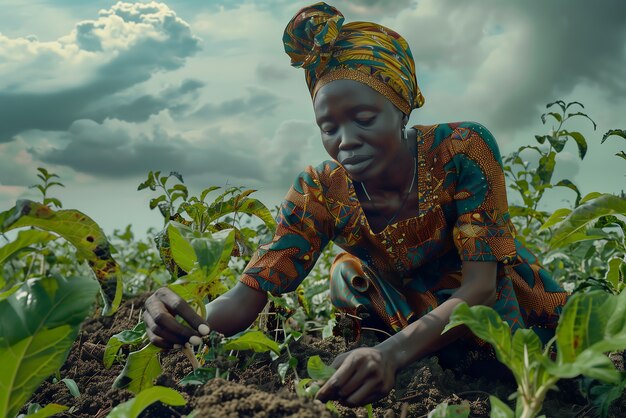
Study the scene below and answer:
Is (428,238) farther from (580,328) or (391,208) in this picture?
(580,328)

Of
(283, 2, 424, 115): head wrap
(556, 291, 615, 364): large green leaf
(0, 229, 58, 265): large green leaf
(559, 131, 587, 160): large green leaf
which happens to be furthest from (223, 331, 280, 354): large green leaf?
(559, 131, 587, 160): large green leaf

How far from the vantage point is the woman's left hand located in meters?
1.83

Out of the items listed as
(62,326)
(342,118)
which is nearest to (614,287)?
(342,118)

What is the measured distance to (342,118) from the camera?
2.42m

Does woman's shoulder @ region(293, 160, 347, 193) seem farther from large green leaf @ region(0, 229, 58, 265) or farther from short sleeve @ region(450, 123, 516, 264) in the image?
large green leaf @ region(0, 229, 58, 265)

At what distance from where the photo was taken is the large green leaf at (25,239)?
5.06 ft

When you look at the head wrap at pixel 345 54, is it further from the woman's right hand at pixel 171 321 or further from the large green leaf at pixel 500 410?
the large green leaf at pixel 500 410

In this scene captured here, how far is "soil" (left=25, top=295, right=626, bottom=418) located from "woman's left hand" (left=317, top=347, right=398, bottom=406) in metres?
0.08

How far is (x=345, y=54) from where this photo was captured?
8.18 feet

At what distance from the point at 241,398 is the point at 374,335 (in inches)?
63.4

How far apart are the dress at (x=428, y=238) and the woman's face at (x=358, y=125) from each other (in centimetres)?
29

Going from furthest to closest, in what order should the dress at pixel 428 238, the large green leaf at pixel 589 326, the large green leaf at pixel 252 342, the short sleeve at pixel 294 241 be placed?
the short sleeve at pixel 294 241, the dress at pixel 428 238, the large green leaf at pixel 252 342, the large green leaf at pixel 589 326

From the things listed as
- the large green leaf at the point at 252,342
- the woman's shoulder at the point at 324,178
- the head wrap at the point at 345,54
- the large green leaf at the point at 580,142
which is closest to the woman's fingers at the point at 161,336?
the large green leaf at the point at 252,342

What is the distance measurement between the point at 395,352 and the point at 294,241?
0.79 meters
